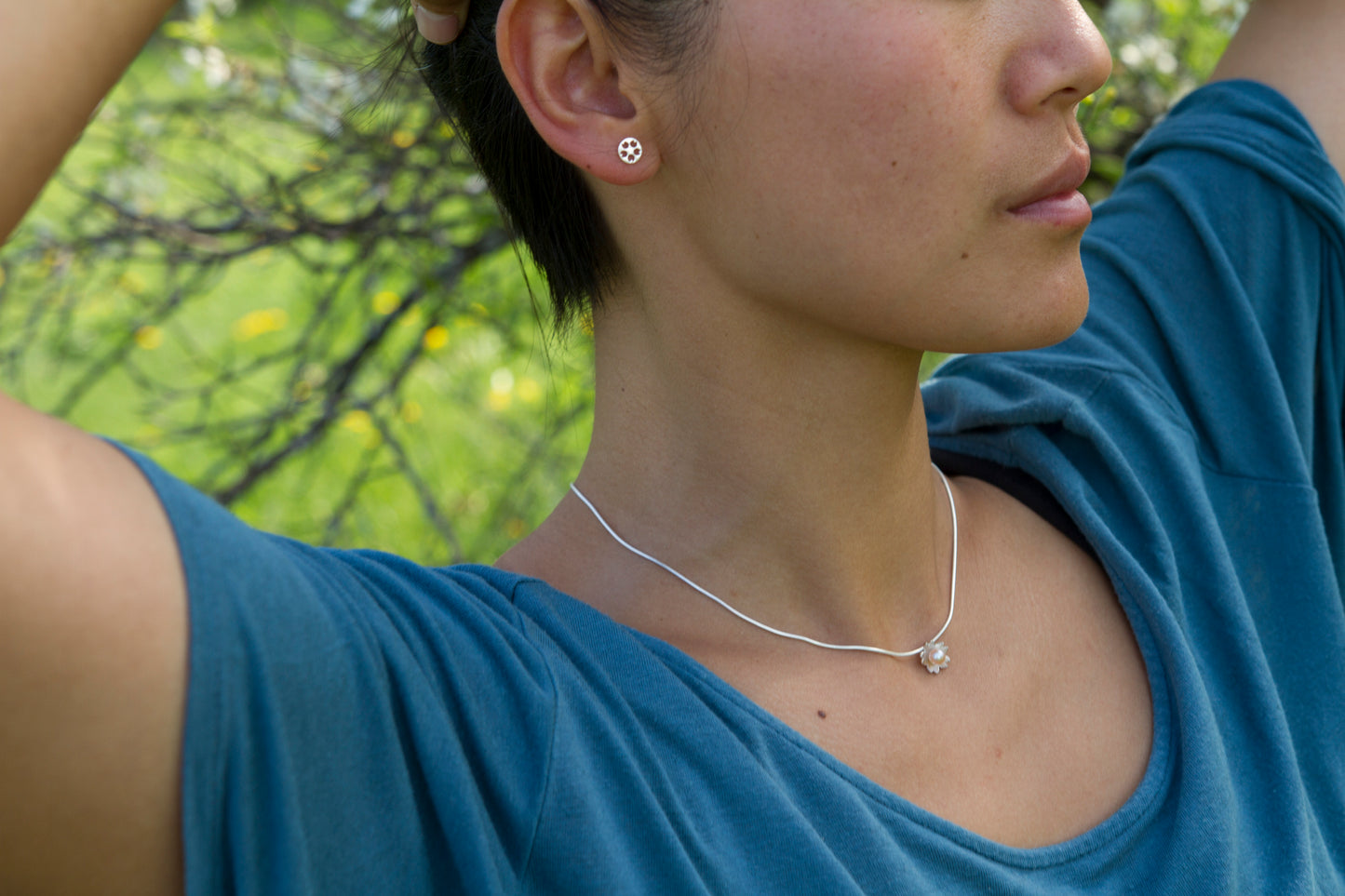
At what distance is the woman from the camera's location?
784 millimetres

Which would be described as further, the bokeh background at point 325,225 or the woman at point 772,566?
the bokeh background at point 325,225

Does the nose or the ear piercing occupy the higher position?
the nose

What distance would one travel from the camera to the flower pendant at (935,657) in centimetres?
127

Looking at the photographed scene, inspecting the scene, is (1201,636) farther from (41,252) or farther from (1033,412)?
(41,252)

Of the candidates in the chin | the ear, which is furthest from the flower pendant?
the ear

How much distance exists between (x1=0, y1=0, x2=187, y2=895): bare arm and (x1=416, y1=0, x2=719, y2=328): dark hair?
471 mm

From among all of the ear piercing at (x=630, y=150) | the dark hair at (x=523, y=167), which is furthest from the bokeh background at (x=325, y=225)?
the ear piercing at (x=630, y=150)

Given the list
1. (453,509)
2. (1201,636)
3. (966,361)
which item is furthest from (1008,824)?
(453,509)

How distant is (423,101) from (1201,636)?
59.8 inches

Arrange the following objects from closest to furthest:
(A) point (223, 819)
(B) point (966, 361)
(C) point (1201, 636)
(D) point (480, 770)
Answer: (A) point (223, 819), (D) point (480, 770), (C) point (1201, 636), (B) point (966, 361)

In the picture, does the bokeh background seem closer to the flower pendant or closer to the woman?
the woman

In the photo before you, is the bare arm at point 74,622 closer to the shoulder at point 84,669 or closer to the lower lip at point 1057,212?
the shoulder at point 84,669

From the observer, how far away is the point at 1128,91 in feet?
7.43

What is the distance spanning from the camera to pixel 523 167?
1296 mm
